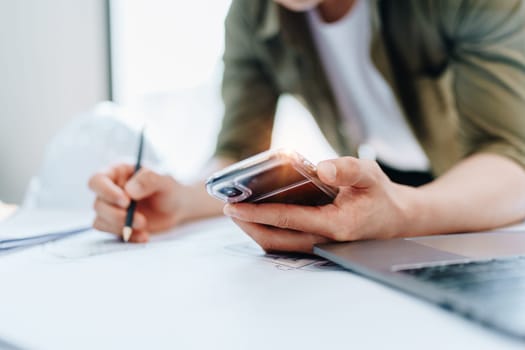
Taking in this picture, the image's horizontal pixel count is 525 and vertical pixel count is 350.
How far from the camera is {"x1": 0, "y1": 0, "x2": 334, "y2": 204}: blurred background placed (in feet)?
5.69

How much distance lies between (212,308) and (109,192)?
1.16ft

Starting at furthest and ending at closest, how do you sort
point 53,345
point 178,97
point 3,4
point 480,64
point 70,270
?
point 178,97 → point 3,4 → point 480,64 → point 70,270 → point 53,345

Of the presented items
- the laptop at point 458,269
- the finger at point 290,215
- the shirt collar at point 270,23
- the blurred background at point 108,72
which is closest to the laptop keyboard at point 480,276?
the laptop at point 458,269

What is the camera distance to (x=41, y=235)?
0.59m

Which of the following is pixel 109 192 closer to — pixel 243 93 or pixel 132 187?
pixel 132 187

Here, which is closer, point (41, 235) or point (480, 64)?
point (41, 235)

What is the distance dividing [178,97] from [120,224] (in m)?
1.38

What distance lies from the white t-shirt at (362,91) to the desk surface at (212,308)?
23.4 inches

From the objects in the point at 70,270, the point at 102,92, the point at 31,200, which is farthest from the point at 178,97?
the point at 70,270

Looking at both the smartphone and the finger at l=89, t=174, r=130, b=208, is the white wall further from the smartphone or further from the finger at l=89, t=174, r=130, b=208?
the smartphone

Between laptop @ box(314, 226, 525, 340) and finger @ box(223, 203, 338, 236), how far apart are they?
0.02 m

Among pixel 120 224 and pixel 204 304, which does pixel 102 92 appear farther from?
pixel 204 304

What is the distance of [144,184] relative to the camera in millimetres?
644

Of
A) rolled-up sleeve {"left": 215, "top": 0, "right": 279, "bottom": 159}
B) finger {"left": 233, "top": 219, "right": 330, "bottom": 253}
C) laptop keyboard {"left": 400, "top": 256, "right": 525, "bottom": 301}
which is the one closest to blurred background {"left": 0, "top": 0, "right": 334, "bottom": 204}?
rolled-up sleeve {"left": 215, "top": 0, "right": 279, "bottom": 159}
